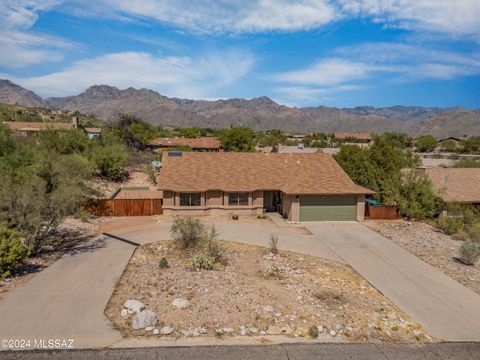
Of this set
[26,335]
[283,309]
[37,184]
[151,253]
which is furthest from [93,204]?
[283,309]

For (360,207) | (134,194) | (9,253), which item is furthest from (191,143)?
(9,253)

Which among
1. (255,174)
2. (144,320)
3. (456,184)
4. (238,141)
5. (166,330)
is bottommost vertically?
(166,330)

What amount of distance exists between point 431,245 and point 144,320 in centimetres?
1766

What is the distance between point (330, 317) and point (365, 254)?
26.4ft

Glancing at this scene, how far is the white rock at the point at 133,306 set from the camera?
11742 mm

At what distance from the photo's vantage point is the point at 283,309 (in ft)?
40.7

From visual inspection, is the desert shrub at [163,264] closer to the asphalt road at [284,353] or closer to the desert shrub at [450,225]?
the asphalt road at [284,353]

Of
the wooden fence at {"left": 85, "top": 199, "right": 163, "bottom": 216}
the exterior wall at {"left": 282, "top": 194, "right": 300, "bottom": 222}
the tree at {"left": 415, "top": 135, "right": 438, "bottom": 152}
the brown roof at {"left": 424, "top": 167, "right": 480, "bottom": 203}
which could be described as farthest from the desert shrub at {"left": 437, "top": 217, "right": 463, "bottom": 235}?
the tree at {"left": 415, "top": 135, "right": 438, "bottom": 152}

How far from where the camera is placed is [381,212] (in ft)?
87.6

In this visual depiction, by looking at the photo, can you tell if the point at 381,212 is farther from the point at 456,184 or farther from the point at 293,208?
the point at 456,184

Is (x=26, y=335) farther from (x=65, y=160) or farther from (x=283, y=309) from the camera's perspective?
(x=65, y=160)

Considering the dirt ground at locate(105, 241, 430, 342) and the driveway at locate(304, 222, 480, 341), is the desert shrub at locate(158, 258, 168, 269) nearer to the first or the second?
the dirt ground at locate(105, 241, 430, 342)

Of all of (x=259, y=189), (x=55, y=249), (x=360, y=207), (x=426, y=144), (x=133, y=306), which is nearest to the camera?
(x=133, y=306)

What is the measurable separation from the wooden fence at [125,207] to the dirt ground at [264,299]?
8.76m
